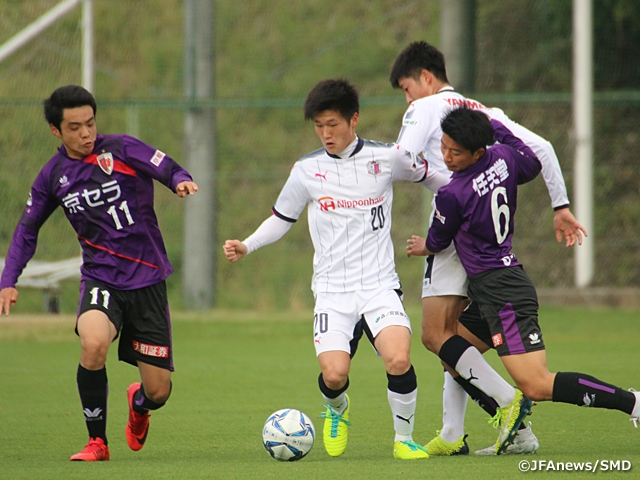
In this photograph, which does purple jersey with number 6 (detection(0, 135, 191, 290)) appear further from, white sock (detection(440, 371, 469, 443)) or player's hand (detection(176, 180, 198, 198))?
white sock (detection(440, 371, 469, 443))

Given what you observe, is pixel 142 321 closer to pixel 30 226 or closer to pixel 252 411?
pixel 30 226

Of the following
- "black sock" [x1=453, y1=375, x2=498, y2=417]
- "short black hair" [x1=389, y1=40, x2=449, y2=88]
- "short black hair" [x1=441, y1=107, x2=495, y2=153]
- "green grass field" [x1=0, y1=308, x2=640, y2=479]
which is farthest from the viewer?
"short black hair" [x1=389, y1=40, x2=449, y2=88]

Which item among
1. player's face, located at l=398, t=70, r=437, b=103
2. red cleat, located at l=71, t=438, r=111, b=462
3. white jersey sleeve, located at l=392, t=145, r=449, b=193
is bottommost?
red cleat, located at l=71, t=438, r=111, b=462

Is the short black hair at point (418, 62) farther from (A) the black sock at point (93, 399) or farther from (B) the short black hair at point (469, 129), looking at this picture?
(A) the black sock at point (93, 399)

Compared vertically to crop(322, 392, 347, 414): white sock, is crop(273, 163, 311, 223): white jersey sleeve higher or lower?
higher

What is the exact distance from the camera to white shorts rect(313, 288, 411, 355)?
4949 mm

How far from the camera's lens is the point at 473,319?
520 centimetres

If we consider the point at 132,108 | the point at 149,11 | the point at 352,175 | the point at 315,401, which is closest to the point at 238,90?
the point at 149,11

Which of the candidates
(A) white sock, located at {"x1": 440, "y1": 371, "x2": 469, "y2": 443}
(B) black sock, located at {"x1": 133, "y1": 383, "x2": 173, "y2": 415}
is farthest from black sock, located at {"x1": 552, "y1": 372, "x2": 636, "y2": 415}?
(B) black sock, located at {"x1": 133, "y1": 383, "x2": 173, "y2": 415}

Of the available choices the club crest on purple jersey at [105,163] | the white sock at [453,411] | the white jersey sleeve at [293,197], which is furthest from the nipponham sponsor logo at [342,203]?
the club crest on purple jersey at [105,163]

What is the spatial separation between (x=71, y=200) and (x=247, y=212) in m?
9.98

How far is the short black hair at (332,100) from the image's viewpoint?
5047 mm

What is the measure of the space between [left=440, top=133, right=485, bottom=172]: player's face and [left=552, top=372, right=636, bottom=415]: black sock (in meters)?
1.17

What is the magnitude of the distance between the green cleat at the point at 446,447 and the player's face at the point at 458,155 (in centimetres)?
146
